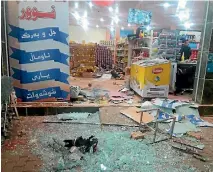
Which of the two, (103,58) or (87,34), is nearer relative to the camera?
(103,58)

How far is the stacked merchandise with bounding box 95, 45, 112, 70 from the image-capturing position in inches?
476

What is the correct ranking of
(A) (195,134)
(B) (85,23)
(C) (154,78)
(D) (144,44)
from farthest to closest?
(B) (85,23)
(D) (144,44)
(C) (154,78)
(A) (195,134)

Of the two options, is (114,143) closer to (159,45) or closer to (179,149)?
(179,149)

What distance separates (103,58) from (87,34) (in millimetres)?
11223

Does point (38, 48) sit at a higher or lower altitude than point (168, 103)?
higher

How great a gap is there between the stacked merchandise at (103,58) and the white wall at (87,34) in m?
10.5

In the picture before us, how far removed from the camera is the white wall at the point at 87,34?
2225 centimetres

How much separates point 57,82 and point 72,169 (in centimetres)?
252

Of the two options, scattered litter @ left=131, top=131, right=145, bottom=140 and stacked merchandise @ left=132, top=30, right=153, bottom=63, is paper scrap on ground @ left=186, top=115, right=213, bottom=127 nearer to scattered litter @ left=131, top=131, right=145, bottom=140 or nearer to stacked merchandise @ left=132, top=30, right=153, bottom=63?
scattered litter @ left=131, top=131, right=145, bottom=140

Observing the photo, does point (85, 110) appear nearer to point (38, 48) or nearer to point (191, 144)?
point (38, 48)

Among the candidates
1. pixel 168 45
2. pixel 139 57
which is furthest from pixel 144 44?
pixel 168 45

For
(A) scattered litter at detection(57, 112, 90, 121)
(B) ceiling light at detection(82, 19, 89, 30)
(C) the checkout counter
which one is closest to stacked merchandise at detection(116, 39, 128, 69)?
(C) the checkout counter

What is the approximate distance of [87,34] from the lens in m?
22.6

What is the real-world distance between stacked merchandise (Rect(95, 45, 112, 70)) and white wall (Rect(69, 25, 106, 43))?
10.5 metres
